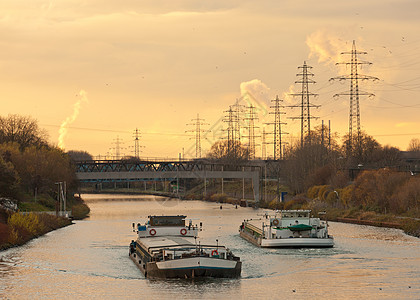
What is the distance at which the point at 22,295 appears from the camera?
50.0 m

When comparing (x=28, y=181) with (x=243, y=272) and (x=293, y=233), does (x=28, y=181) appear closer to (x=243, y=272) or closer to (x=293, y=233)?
(x=293, y=233)

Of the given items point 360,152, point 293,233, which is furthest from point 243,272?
point 360,152

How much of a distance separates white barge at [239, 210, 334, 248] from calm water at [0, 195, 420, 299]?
160 cm

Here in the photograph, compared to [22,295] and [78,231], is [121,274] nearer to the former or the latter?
[22,295]

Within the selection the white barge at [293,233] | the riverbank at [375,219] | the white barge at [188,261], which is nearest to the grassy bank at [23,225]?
the white barge at [188,261]

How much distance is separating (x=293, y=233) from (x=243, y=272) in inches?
892

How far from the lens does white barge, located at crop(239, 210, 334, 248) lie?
77.2 m

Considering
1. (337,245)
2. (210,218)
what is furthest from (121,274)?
(210,218)

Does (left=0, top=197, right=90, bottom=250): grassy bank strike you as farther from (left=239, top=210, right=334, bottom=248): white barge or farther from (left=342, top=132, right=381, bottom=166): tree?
(left=342, top=132, right=381, bottom=166): tree

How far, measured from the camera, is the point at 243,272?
193 ft

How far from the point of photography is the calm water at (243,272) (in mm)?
50469

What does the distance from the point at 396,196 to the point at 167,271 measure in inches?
2391

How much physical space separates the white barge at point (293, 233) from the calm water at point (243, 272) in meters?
1.60

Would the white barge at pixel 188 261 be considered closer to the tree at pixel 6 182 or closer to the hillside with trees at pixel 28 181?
the hillside with trees at pixel 28 181
